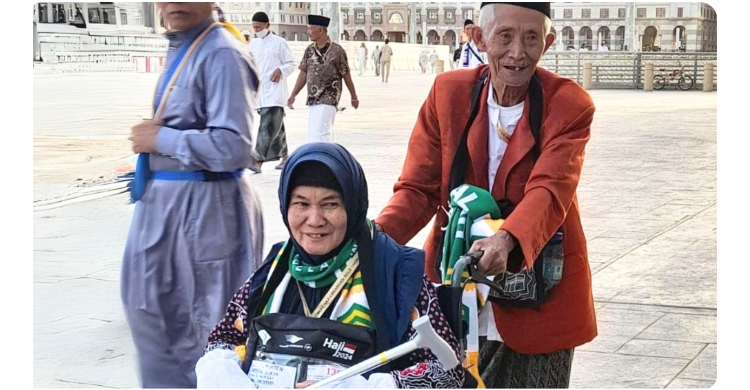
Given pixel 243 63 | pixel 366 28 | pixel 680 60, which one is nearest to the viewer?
pixel 243 63

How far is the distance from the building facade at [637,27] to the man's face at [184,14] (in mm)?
45174

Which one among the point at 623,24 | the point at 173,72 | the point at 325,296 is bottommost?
the point at 325,296

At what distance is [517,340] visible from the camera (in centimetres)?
311

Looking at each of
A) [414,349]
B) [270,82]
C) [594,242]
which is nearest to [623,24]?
[270,82]

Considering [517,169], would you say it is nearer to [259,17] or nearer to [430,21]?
[259,17]

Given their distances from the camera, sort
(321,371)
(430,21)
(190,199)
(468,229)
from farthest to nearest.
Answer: (430,21) < (190,199) < (468,229) < (321,371)

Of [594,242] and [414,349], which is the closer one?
[414,349]

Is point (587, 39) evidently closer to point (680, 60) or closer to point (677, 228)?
point (680, 60)

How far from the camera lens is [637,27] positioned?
180 ft

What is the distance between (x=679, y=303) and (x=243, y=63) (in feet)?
11.5

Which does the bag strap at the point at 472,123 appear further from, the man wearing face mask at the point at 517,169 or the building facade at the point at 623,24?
the building facade at the point at 623,24

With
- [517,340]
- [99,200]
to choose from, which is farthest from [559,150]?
[99,200]

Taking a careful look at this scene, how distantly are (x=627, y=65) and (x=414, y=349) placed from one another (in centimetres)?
3262

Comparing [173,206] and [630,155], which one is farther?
[630,155]
